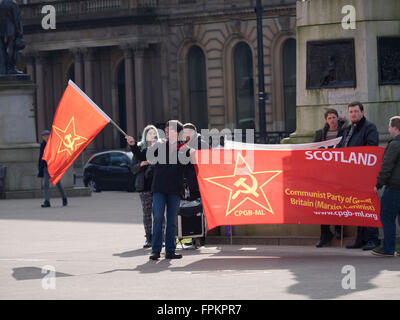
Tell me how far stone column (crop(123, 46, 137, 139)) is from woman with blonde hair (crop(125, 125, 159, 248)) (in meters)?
38.9

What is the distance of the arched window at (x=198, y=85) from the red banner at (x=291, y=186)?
39321 mm

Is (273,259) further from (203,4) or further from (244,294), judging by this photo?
(203,4)

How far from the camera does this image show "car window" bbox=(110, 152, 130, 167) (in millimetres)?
34906

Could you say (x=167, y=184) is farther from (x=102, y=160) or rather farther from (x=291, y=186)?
(x=102, y=160)

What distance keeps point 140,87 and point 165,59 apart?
1700 mm

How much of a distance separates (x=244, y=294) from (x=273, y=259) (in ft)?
10.5

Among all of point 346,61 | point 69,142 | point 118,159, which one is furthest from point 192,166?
point 118,159

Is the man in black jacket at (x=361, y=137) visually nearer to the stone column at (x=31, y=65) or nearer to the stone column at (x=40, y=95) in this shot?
the stone column at (x=40, y=95)

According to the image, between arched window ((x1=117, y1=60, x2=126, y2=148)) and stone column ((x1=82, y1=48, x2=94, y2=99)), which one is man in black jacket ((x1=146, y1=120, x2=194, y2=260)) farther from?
arched window ((x1=117, y1=60, x2=126, y2=148))

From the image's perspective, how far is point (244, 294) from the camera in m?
11.1

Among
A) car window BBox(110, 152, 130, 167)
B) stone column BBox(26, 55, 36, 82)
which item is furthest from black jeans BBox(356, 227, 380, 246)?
stone column BBox(26, 55, 36, 82)
